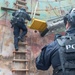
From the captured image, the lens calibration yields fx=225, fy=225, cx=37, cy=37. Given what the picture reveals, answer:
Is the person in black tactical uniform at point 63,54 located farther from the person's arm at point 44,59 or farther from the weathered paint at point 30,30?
the weathered paint at point 30,30

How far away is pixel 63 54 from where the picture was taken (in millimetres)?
2277

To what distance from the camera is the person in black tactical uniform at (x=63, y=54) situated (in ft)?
7.35

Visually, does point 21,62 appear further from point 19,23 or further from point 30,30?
point 30,30

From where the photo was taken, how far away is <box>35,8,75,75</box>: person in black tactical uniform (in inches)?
88.2

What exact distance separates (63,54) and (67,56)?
0.15 feet

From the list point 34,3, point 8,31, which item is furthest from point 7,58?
point 34,3

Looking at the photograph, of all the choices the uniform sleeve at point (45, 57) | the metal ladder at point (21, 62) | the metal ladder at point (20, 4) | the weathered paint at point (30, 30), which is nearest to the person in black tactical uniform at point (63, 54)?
the uniform sleeve at point (45, 57)

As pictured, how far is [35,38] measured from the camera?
5.89m

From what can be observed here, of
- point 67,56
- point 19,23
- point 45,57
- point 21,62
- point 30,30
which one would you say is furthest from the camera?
point 30,30

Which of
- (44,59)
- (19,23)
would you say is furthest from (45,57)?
(19,23)

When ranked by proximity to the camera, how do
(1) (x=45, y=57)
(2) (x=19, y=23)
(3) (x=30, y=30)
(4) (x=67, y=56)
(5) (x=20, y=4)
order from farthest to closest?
1. (5) (x=20, y=4)
2. (3) (x=30, y=30)
3. (2) (x=19, y=23)
4. (1) (x=45, y=57)
5. (4) (x=67, y=56)

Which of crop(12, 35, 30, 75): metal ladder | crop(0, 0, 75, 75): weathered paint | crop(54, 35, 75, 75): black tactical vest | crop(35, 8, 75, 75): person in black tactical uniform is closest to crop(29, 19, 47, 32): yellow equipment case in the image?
crop(0, 0, 75, 75): weathered paint

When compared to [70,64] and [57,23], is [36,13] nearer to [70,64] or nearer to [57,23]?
[57,23]

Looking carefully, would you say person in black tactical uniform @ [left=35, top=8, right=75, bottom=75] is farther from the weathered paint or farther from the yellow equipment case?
the yellow equipment case
